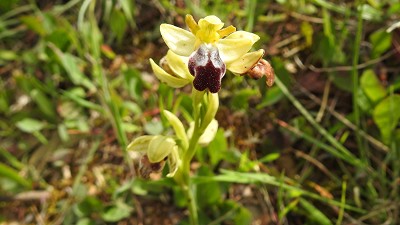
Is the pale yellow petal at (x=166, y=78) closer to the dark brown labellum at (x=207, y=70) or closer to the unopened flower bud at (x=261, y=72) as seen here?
the dark brown labellum at (x=207, y=70)

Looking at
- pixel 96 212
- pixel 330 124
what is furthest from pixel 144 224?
pixel 330 124

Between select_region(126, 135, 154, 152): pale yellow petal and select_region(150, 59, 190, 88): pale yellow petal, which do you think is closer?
select_region(150, 59, 190, 88): pale yellow petal

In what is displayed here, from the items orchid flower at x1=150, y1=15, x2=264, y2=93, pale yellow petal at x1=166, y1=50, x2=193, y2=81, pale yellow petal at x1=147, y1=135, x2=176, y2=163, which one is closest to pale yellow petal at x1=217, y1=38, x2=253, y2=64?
orchid flower at x1=150, y1=15, x2=264, y2=93

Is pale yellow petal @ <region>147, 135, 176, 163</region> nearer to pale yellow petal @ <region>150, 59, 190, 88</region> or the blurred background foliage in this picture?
pale yellow petal @ <region>150, 59, 190, 88</region>

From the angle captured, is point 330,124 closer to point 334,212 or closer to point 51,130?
point 334,212

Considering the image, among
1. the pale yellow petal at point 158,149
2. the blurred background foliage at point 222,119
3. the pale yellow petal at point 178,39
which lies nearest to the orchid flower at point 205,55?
the pale yellow petal at point 178,39

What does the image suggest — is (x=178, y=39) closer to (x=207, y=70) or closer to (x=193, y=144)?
(x=207, y=70)
